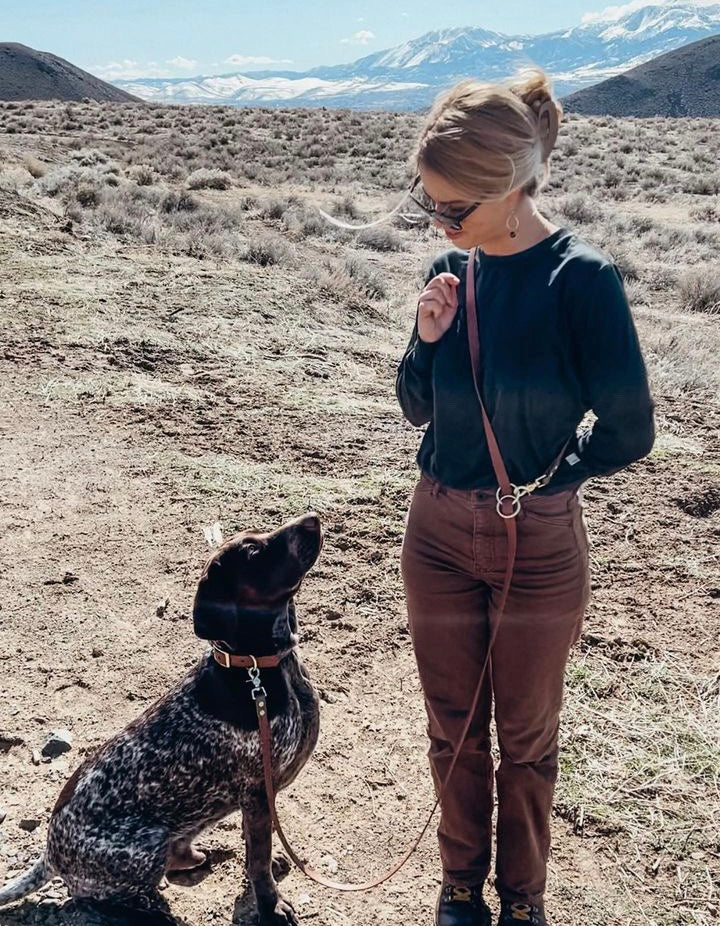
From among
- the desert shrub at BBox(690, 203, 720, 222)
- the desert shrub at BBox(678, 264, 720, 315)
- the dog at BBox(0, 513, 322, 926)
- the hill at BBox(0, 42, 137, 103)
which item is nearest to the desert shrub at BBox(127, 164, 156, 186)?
the desert shrub at BBox(678, 264, 720, 315)

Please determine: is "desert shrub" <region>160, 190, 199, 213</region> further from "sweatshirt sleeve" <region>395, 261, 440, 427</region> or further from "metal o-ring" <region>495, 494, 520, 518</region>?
"metal o-ring" <region>495, 494, 520, 518</region>

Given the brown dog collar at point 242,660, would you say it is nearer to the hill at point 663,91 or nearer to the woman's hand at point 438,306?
the woman's hand at point 438,306

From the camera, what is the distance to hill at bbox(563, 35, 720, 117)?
247 ft

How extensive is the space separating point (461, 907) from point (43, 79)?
9080 cm

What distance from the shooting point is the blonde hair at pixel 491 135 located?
2.04 m

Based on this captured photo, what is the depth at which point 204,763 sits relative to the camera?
9.20 ft

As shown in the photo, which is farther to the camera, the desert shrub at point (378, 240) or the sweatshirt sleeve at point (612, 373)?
the desert shrub at point (378, 240)

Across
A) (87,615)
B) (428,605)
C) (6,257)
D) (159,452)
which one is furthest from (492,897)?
(6,257)

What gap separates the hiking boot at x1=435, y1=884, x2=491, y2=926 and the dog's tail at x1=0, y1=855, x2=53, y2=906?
128 cm

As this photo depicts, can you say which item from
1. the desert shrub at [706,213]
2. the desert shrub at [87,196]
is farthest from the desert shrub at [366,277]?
the desert shrub at [706,213]

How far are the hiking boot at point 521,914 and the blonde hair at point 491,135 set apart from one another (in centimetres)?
212

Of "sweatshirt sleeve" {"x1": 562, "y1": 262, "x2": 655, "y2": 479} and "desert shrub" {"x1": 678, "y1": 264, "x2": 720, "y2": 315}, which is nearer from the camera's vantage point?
"sweatshirt sleeve" {"x1": 562, "y1": 262, "x2": 655, "y2": 479}

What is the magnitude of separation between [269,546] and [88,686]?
1774 millimetres

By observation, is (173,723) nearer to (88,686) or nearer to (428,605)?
(428,605)
